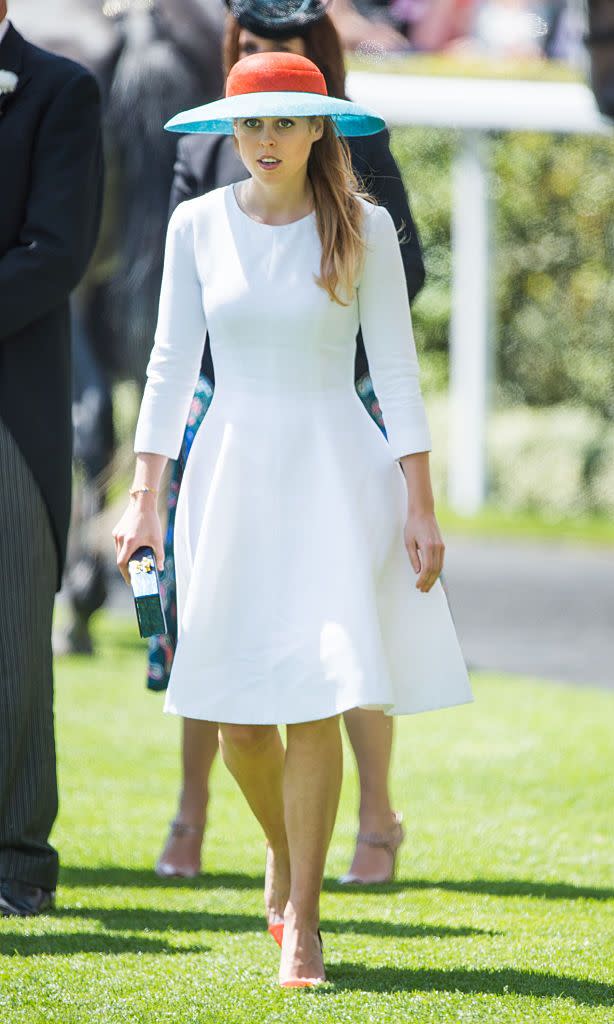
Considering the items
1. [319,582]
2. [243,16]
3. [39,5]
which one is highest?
[39,5]

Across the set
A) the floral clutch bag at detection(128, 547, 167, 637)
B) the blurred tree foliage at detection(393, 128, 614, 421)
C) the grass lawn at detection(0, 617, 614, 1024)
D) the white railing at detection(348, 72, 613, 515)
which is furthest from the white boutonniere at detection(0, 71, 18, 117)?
the blurred tree foliage at detection(393, 128, 614, 421)

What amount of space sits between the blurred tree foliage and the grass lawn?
38.6ft

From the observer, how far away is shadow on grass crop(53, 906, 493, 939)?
358 centimetres

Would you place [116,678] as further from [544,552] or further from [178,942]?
[544,552]

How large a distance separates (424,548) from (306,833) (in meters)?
0.55

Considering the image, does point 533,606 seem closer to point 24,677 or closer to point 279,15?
point 279,15

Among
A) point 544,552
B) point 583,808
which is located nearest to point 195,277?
point 583,808

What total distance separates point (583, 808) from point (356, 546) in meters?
2.11

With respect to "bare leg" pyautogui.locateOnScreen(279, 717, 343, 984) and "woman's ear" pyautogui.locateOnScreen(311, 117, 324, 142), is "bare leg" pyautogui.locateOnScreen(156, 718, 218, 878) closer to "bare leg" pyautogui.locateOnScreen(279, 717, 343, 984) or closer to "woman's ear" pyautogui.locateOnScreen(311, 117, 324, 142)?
"bare leg" pyautogui.locateOnScreen(279, 717, 343, 984)

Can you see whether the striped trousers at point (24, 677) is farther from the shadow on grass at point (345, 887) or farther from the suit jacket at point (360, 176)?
the suit jacket at point (360, 176)

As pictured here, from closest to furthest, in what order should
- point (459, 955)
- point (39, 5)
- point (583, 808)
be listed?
1. point (459, 955)
2. point (583, 808)
3. point (39, 5)

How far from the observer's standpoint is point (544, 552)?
1258 cm

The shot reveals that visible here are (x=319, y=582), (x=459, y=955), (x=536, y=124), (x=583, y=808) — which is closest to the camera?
(x=319, y=582)

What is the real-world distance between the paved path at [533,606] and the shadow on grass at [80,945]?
428 centimetres
